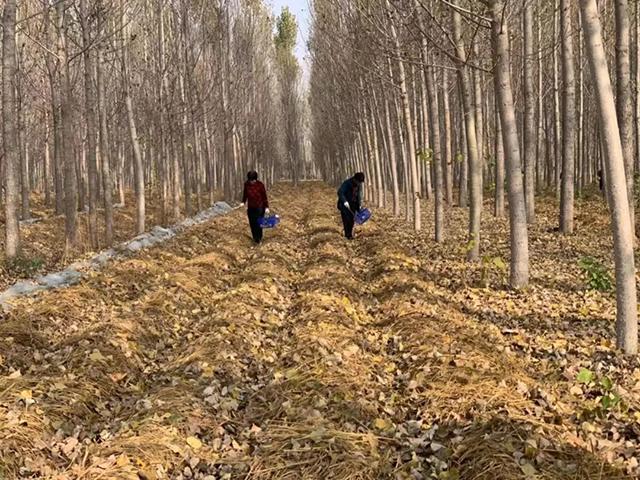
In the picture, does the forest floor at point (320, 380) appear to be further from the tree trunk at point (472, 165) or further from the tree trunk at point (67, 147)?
the tree trunk at point (67, 147)

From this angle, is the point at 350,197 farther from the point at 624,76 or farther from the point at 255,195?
the point at 624,76

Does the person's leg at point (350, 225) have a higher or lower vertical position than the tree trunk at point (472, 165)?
lower

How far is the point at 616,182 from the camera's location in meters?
4.65

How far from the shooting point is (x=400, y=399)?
437 cm

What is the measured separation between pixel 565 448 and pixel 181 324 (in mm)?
4509

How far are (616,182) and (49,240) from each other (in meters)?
13.6

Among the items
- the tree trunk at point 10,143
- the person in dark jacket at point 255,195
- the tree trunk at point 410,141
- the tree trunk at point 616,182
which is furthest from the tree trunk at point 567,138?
the tree trunk at point 10,143

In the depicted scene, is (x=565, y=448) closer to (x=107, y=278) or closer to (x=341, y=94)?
(x=107, y=278)

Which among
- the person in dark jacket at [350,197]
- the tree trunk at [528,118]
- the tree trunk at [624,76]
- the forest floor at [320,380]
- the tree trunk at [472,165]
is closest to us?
the forest floor at [320,380]

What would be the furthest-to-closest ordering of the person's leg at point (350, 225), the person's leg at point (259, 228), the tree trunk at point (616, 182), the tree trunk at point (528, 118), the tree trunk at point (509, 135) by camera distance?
the tree trunk at point (528, 118) < the person's leg at point (350, 225) < the person's leg at point (259, 228) < the tree trunk at point (509, 135) < the tree trunk at point (616, 182)

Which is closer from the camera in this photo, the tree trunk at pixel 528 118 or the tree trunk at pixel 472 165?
the tree trunk at pixel 472 165

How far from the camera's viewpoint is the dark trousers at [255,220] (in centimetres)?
1209

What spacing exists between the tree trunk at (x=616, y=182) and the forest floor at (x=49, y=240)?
807 centimetres

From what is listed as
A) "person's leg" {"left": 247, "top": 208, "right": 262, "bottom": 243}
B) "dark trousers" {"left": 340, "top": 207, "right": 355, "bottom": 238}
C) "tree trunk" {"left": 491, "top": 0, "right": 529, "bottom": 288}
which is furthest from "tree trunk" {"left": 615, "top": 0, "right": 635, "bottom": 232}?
"person's leg" {"left": 247, "top": 208, "right": 262, "bottom": 243}
